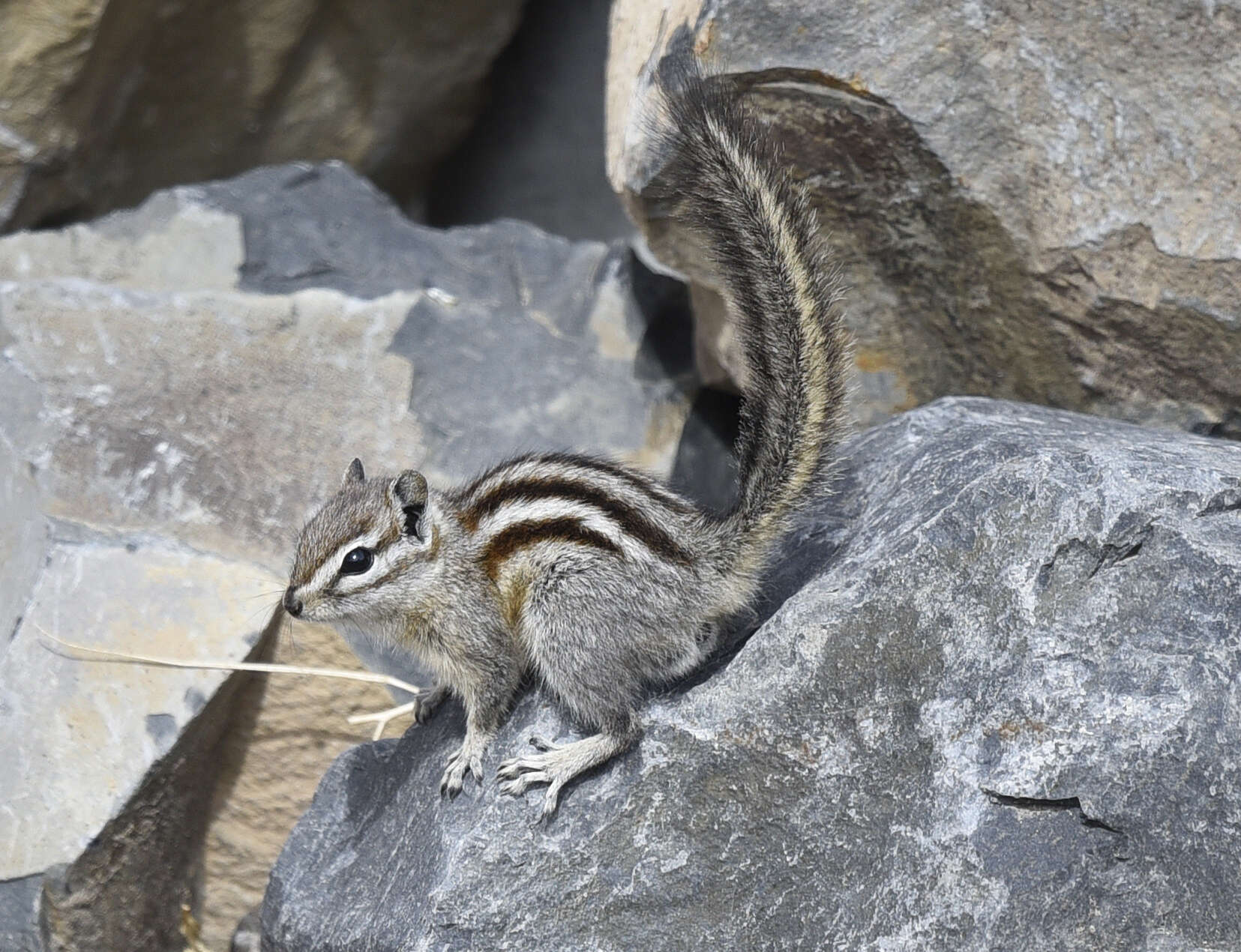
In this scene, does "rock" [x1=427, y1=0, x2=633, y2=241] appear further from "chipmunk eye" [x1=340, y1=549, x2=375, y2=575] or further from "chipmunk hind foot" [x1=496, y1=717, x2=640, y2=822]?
"chipmunk hind foot" [x1=496, y1=717, x2=640, y2=822]

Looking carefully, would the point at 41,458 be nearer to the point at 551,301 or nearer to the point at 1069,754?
the point at 551,301

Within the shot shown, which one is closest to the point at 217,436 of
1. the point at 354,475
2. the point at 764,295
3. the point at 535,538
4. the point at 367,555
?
the point at 354,475

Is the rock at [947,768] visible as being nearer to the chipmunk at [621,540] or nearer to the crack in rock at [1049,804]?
the crack in rock at [1049,804]

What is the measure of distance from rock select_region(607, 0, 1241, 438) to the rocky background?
0.01m

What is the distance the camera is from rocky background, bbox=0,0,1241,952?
2.72m

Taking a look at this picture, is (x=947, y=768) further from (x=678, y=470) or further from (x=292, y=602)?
(x=678, y=470)

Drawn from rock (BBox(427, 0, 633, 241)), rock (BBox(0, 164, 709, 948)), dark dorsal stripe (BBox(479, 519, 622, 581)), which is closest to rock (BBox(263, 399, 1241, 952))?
dark dorsal stripe (BBox(479, 519, 622, 581))

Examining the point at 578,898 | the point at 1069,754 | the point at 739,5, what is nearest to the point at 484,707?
the point at 578,898

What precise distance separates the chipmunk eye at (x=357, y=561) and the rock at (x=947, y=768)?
0.61 meters

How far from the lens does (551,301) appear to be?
5.35 m

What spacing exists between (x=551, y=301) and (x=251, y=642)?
1.96 m

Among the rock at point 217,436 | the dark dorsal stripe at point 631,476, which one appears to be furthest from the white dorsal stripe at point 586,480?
the rock at point 217,436

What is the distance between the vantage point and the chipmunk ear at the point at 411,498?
3.21m

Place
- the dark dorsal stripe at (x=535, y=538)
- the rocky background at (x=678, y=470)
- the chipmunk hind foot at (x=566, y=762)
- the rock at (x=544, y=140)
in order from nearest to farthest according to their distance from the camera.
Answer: the rocky background at (x=678, y=470) → the chipmunk hind foot at (x=566, y=762) → the dark dorsal stripe at (x=535, y=538) → the rock at (x=544, y=140)
